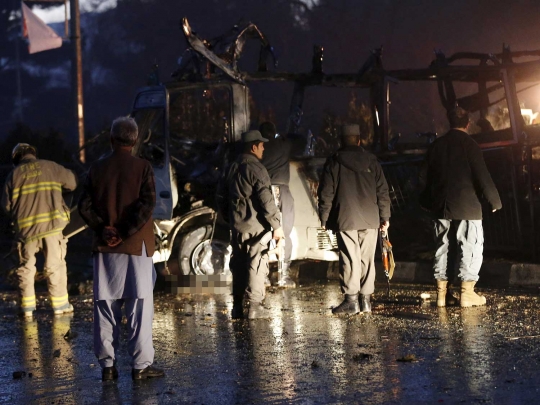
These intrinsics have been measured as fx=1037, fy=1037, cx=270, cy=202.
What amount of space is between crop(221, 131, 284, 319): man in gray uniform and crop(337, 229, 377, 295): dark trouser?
63 cm

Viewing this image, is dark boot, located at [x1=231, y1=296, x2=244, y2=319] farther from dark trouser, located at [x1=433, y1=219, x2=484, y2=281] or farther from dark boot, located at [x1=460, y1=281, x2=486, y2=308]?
dark boot, located at [x1=460, y1=281, x2=486, y2=308]

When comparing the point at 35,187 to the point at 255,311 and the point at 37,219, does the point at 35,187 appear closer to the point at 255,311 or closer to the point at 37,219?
the point at 37,219

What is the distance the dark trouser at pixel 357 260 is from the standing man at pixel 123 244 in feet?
10.7

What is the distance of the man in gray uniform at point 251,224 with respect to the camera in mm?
9414

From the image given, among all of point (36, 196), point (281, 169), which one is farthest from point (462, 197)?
point (36, 196)

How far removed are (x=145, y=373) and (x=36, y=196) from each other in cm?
415

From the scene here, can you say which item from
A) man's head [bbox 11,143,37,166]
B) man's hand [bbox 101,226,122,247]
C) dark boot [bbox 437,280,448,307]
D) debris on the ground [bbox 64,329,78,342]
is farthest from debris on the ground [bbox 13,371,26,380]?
dark boot [bbox 437,280,448,307]

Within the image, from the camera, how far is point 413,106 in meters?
25.9

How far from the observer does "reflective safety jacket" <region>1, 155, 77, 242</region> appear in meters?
10.2

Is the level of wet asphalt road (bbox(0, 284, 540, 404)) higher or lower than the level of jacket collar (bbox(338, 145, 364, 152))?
lower

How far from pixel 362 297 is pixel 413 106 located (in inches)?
663

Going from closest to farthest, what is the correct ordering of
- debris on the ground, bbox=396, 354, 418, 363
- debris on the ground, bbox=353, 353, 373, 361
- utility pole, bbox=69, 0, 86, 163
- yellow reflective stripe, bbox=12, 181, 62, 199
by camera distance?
debris on the ground, bbox=396, 354, 418, 363 → debris on the ground, bbox=353, 353, 373, 361 → yellow reflective stripe, bbox=12, 181, 62, 199 → utility pole, bbox=69, 0, 86, 163

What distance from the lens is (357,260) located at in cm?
956

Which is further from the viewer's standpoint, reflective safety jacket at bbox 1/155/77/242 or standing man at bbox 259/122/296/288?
standing man at bbox 259/122/296/288
